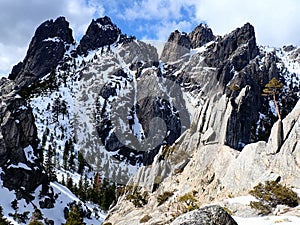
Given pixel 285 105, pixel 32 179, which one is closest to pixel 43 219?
pixel 32 179

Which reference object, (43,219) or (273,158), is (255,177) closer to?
(273,158)

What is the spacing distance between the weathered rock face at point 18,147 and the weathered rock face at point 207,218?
76953mm

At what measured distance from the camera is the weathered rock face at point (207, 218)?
11.3 meters

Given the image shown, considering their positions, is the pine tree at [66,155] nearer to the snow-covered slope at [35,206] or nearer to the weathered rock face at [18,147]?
the snow-covered slope at [35,206]

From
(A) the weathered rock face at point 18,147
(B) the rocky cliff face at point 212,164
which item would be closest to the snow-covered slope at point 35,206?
(A) the weathered rock face at point 18,147

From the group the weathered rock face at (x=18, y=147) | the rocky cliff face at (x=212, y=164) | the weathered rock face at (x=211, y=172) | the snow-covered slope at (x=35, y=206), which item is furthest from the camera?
the weathered rock face at (x=18, y=147)

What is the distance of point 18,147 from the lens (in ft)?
276

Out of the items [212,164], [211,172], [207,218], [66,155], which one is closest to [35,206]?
[212,164]

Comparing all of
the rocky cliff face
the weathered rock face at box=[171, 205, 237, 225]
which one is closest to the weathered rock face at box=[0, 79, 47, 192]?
the rocky cliff face

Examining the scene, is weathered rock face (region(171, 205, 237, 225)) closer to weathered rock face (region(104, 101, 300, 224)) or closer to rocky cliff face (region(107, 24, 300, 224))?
weathered rock face (region(104, 101, 300, 224))

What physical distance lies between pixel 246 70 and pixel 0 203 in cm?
13646

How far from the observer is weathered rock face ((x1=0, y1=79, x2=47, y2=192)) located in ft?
266

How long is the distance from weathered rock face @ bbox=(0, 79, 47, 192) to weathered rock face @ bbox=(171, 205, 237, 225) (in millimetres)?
76953

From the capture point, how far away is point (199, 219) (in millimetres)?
11375
